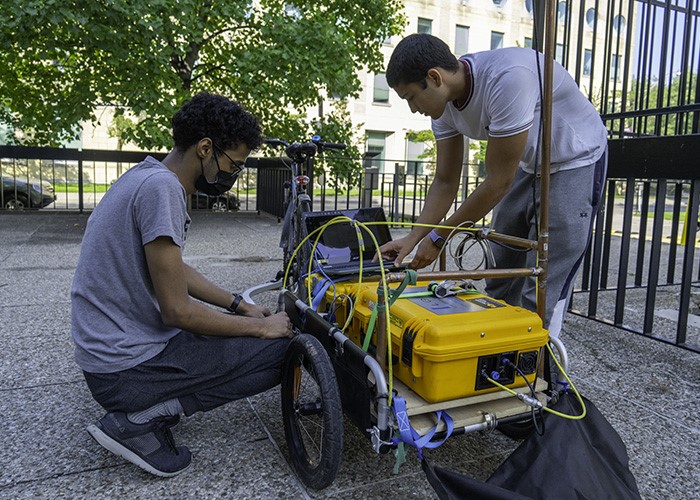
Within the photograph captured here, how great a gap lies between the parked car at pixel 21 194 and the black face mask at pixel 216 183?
1159 centimetres

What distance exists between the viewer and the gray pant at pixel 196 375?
222 centimetres

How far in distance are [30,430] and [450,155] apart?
93.7 inches

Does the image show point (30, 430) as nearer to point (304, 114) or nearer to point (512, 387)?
point (512, 387)

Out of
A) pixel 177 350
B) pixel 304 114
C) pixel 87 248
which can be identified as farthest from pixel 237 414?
pixel 304 114

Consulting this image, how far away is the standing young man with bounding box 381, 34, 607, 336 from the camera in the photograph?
2416 mm

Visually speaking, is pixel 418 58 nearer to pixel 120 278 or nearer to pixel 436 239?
pixel 436 239

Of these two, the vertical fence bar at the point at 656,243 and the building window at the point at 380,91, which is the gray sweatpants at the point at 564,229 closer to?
the vertical fence bar at the point at 656,243

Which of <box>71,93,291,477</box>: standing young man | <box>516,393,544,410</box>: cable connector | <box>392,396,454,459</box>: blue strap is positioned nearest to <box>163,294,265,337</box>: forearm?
<box>71,93,291,477</box>: standing young man

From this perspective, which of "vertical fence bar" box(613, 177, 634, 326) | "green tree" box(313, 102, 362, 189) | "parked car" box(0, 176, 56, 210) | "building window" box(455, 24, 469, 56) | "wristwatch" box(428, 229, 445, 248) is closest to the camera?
"wristwatch" box(428, 229, 445, 248)

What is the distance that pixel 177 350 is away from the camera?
231 cm

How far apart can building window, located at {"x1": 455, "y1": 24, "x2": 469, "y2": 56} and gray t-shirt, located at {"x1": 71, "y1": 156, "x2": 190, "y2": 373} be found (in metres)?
34.1

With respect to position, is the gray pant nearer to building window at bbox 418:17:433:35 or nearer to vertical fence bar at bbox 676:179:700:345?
vertical fence bar at bbox 676:179:700:345

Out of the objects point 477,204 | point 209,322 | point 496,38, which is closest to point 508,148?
point 477,204

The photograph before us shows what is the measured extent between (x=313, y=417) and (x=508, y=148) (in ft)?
4.63
